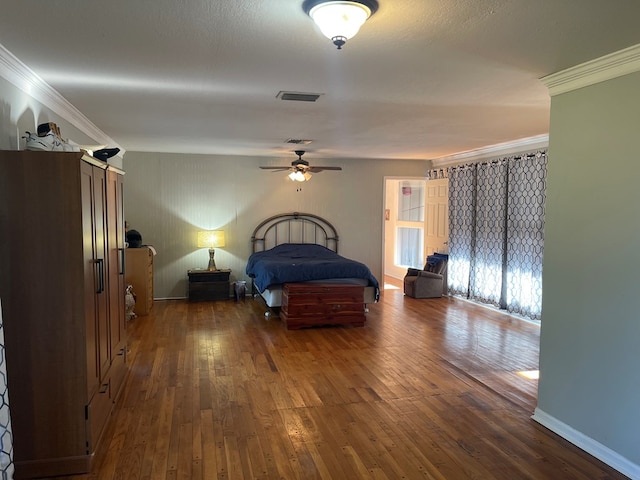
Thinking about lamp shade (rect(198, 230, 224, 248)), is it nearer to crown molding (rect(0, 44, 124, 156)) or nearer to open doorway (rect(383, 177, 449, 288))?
crown molding (rect(0, 44, 124, 156))

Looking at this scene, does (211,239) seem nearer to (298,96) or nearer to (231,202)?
(231,202)

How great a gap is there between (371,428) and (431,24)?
8.24ft

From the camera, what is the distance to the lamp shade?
23.7 feet

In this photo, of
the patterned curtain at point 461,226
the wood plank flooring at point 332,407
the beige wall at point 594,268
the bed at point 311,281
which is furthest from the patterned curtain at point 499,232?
the beige wall at point 594,268

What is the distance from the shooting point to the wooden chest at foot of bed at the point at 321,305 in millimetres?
5668

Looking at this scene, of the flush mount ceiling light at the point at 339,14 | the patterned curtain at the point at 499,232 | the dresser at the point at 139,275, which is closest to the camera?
the flush mount ceiling light at the point at 339,14

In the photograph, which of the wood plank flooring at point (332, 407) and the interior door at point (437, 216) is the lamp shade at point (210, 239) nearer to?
the wood plank flooring at point (332, 407)

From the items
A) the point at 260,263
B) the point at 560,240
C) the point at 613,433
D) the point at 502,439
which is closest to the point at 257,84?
the point at 560,240

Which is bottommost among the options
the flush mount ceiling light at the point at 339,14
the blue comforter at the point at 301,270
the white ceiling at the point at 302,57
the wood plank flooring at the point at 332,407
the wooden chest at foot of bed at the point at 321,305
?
the wood plank flooring at the point at 332,407

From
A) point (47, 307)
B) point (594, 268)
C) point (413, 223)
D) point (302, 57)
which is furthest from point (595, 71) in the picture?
point (413, 223)

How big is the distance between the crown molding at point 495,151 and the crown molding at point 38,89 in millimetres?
5060

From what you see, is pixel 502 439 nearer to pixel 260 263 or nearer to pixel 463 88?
pixel 463 88

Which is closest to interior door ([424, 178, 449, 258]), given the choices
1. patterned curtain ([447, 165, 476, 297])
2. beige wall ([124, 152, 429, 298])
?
patterned curtain ([447, 165, 476, 297])

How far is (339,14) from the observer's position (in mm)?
1890
